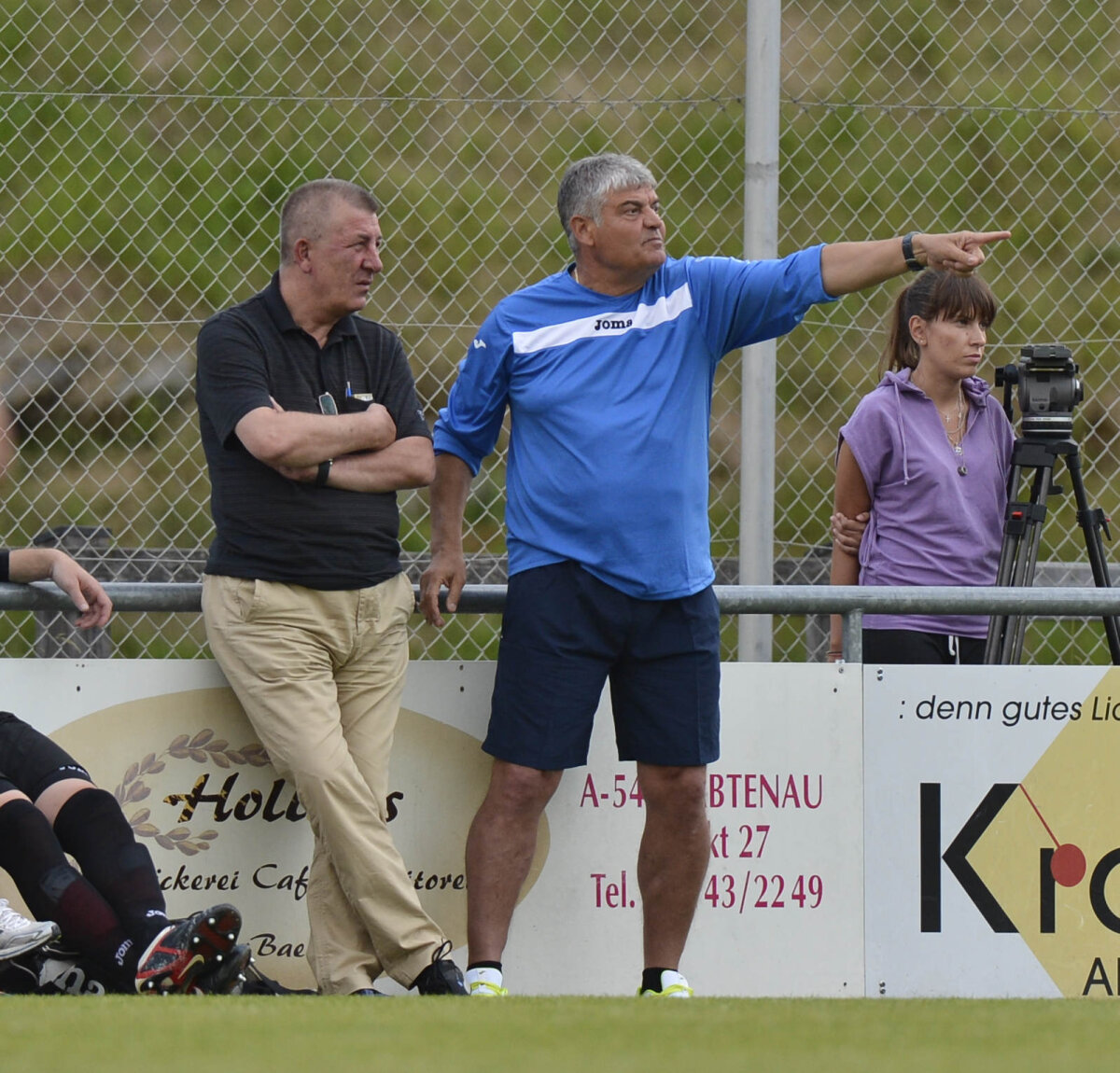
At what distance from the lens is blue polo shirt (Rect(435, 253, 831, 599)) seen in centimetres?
399

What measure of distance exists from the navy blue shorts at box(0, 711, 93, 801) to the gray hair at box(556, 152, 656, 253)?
5.29 ft

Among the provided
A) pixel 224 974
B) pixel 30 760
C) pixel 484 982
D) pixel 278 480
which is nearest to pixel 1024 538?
pixel 484 982

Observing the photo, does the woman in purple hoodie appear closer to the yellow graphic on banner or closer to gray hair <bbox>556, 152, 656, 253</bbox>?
the yellow graphic on banner

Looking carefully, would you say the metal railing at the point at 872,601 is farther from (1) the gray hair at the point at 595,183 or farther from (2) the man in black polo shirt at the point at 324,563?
(1) the gray hair at the point at 595,183

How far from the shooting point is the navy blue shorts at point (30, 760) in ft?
13.0

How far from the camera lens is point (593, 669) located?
4.03 metres

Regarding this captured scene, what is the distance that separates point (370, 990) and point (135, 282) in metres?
2.64

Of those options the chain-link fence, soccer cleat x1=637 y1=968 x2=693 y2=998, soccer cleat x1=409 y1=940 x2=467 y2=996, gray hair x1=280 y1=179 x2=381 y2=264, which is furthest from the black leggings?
gray hair x1=280 y1=179 x2=381 y2=264

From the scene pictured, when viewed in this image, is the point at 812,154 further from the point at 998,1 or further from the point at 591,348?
the point at 591,348

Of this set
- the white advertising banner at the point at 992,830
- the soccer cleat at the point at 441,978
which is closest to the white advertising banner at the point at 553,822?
the white advertising banner at the point at 992,830

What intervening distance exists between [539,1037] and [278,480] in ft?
5.05

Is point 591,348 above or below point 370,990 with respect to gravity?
above

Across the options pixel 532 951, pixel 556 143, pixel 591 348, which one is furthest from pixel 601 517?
pixel 556 143

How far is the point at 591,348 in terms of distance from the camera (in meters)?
4.06
